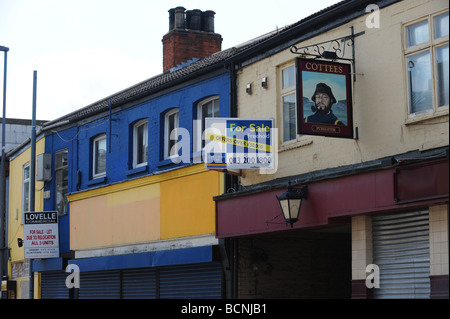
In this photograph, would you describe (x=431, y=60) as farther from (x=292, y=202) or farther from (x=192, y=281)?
(x=192, y=281)

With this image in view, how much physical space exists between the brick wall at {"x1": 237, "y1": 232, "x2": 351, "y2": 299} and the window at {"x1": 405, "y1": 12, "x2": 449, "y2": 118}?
5.37 metres

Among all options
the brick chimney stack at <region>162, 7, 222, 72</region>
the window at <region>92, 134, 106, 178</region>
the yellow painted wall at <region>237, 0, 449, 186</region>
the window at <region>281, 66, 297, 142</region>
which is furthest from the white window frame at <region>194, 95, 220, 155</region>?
the brick chimney stack at <region>162, 7, 222, 72</region>

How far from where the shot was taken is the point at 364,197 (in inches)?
590

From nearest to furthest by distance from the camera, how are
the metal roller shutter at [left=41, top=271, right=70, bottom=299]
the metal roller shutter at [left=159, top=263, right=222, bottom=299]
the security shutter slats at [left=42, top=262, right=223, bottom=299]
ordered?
the metal roller shutter at [left=159, top=263, right=222, bottom=299] < the security shutter slats at [left=42, top=262, right=223, bottom=299] < the metal roller shutter at [left=41, top=271, right=70, bottom=299]

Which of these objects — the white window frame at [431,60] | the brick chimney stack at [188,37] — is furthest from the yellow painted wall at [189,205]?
the brick chimney stack at [188,37]

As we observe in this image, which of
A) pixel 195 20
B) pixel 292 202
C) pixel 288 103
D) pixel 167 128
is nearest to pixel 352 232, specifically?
pixel 292 202

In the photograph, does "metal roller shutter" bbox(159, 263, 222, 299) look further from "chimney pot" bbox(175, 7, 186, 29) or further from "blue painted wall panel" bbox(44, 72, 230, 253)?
"chimney pot" bbox(175, 7, 186, 29)

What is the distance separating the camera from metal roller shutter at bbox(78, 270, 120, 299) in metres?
23.9

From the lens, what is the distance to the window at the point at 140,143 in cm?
2322

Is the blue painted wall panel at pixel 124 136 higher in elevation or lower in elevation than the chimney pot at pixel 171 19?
lower

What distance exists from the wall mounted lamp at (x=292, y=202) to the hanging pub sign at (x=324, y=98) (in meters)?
1.51

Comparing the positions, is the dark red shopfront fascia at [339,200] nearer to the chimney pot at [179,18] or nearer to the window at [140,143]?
the window at [140,143]
